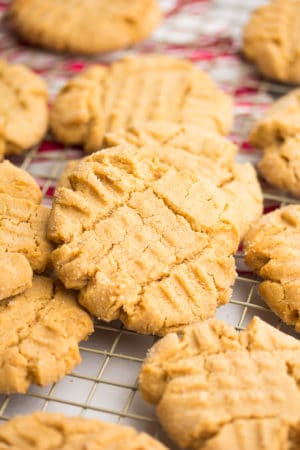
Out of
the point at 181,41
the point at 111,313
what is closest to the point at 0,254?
the point at 111,313

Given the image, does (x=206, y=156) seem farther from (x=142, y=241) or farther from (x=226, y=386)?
(x=226, y=386)

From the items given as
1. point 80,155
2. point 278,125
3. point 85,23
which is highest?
point 85,23

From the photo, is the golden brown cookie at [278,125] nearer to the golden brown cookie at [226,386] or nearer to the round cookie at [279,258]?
the round cookie at [279,258]

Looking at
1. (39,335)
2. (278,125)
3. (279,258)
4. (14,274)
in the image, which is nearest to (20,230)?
(14,274)

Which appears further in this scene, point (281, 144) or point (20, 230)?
point (281, 144)

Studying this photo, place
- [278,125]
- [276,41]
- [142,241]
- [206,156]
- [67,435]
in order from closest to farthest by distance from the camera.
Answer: [67,435] → [142,241] → [206,156] → [278,125] → [276,41]

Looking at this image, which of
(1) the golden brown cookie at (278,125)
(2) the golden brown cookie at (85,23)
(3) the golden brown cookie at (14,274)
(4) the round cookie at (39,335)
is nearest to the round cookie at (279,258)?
(1) the golden brown cookie at (278,125)
